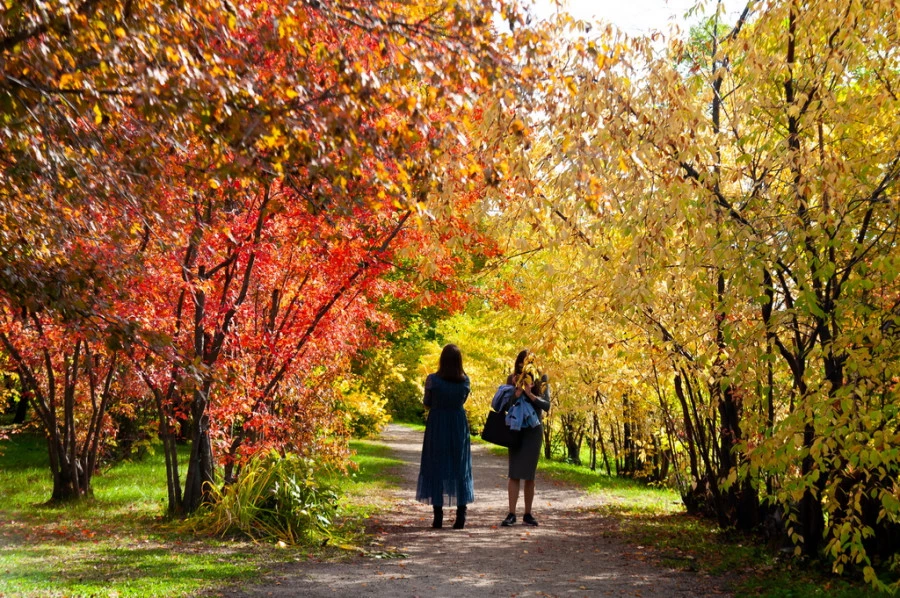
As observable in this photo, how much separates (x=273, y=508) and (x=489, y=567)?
250 centimetres

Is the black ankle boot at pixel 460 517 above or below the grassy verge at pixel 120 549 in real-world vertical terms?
above

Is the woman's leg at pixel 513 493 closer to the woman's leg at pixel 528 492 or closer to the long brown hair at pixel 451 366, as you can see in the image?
the woman's leg at pixel 528 492

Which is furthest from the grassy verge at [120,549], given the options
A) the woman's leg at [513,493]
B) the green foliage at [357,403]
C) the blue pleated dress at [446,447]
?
the green foliage at [357,403]

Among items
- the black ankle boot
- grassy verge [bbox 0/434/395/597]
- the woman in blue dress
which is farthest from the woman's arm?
grassy verge [bbox 0/434/395/597]

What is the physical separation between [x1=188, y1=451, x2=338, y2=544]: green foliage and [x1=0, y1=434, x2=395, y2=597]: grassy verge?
255 mm

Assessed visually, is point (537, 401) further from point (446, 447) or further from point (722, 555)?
point (722, 555)

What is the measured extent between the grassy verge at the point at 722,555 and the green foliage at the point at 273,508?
3.36 m

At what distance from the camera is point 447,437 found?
9.02 m

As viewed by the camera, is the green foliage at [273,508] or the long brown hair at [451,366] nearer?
the green foliage at [273,508]

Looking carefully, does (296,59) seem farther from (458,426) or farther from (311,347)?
(311,347)

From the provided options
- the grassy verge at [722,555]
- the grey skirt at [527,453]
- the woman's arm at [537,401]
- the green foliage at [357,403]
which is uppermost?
the green foliage at [357,403]

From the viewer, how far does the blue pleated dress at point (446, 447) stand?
8977mm

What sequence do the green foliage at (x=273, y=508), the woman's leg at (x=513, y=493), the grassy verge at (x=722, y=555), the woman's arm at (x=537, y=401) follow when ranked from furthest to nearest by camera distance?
the woman's leg at (x=513, y=493) → the woman's arm at (x=537, y=401) → the green foliage at (x=273, y=508) → the grassy verge at (x=722, y=555)

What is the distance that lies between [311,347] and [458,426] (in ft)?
9.52
